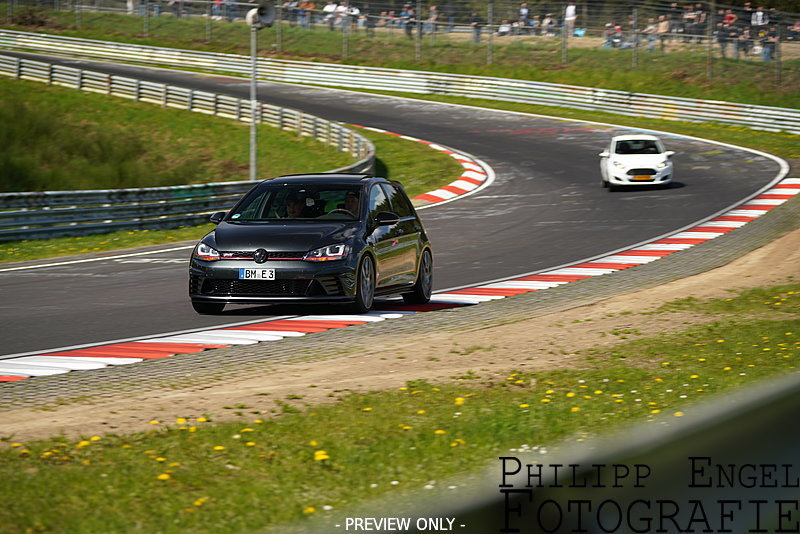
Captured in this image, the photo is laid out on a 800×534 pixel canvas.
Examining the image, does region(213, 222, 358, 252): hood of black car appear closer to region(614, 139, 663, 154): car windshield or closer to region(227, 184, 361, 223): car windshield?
region(227, 184, 361, 223): car windshield

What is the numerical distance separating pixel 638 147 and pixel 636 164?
2.55ft

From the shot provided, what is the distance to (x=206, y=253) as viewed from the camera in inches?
489

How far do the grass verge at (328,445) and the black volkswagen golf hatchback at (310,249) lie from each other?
11.7 ft

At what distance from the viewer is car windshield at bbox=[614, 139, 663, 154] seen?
1160 inches

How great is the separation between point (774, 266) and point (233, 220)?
7.80m

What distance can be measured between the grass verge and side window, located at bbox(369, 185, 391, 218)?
4315mm

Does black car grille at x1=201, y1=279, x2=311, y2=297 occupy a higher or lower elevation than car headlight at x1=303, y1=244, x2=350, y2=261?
lower

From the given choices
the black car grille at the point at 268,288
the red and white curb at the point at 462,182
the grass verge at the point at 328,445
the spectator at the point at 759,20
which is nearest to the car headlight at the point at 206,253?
the black car grille at the point at 268,288

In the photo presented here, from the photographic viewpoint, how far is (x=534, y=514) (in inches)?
112

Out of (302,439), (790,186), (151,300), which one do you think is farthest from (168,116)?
(302,439)

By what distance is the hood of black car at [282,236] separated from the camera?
483 inches

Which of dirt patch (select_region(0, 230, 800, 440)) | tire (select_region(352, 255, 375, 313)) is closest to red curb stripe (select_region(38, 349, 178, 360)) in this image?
dirt patch (select_region(0, 230, 800, 440))

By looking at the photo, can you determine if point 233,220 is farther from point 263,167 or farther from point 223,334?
point 263,167

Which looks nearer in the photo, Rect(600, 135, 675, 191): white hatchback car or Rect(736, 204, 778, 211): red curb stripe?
Rect(736, 204, 778, 211): red curb stripe
